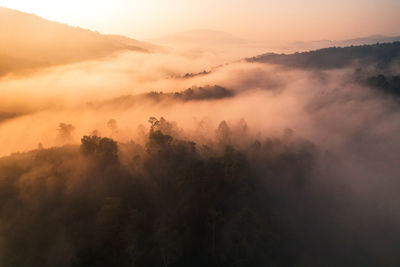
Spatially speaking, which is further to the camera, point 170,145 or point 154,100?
point 154,100

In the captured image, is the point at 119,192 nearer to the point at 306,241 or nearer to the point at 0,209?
the point at 0,209

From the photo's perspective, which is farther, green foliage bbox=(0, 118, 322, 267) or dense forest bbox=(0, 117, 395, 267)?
dense forest bbox=(0, 117, 395, 267)

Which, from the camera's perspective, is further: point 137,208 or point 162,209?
point 162,209

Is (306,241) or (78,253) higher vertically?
(78,253)

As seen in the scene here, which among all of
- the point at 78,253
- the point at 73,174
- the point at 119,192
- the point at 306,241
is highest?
the point at 73,174

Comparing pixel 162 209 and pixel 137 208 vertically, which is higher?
pixel 137 208

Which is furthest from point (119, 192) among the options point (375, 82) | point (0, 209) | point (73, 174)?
point (375, 82)

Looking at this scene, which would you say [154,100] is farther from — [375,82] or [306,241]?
[375,82]

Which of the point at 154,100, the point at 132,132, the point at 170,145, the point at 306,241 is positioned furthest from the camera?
the point at 154,100

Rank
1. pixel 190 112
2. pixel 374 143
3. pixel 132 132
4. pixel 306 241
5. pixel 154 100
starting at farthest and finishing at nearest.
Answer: pixel 154 100 → pixel 190 112 → pixel 374 143 → pixel 132 132 → pixel 306 241

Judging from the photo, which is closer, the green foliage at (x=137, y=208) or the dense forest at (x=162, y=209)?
the green foliage at (x=137, y=208)
